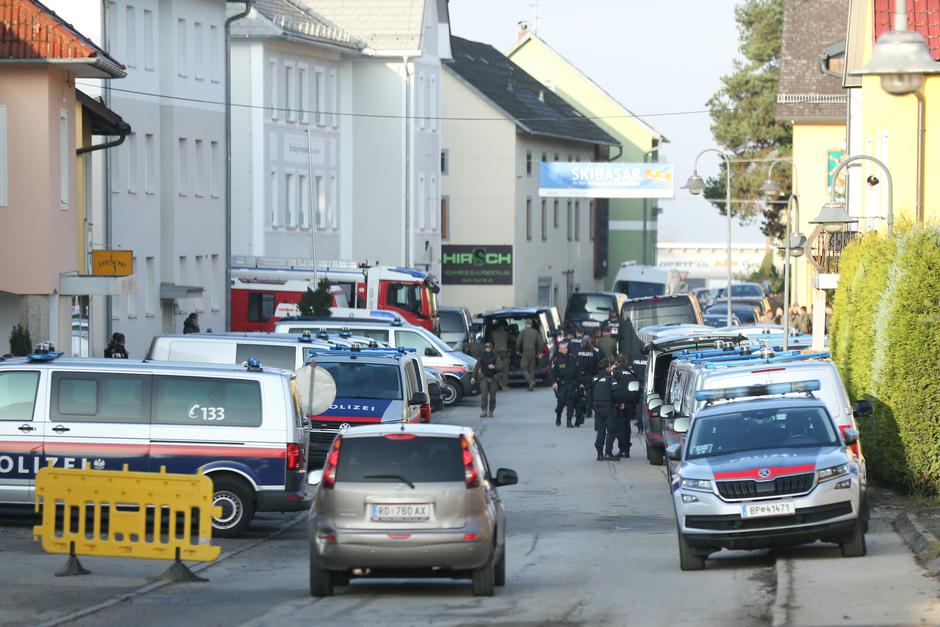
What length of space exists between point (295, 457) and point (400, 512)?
18.2 ft

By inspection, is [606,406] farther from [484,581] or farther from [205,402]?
[484,581]

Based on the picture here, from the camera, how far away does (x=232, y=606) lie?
46.3 ft

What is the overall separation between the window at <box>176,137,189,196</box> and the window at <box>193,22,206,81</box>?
81.3 inches

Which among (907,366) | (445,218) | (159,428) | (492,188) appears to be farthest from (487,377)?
(492,188)

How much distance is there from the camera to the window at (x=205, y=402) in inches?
756

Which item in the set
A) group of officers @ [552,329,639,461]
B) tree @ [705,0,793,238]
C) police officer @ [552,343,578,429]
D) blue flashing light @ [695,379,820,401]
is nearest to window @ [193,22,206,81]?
police officer @ [552,343,578,429]

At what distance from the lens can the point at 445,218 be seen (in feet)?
252

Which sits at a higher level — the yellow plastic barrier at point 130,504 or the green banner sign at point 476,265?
the green banner sign at point 476,265

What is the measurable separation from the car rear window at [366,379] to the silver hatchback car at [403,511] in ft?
37.3

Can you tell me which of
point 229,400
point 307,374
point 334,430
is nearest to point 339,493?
point 229,400

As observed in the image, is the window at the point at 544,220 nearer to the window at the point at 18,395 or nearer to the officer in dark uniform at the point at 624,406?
the officer in dark uniform at the point at 624,406

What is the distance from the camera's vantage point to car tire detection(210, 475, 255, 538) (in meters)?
19.2

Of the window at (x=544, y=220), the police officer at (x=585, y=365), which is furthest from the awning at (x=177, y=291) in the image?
the window at (x=544, y=220)

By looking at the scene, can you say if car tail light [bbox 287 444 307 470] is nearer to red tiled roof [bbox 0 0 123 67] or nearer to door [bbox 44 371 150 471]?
door [bbox 44 371 150 471]
